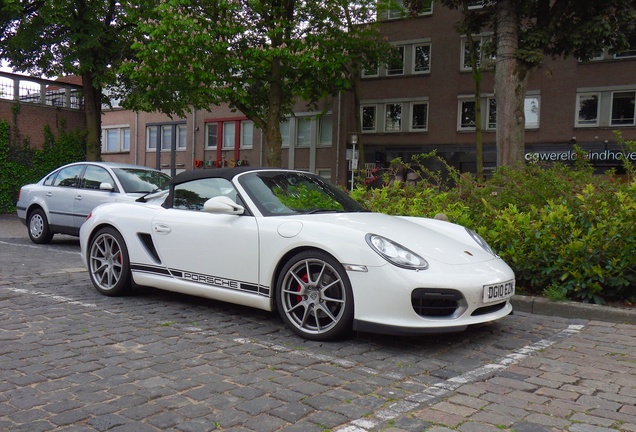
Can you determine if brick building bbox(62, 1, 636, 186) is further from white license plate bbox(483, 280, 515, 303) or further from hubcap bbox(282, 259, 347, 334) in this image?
white license plate bbox(483, 280, 515, 303)

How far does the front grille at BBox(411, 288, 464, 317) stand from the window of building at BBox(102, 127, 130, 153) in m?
45.6

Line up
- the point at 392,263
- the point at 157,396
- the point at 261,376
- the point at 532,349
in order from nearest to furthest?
the point at 157,396 < the point at 261,376 < the point at 392,263 < the point at 532,349

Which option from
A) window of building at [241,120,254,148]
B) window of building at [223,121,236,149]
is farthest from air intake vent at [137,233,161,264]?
window of building at [223,121,236,149]

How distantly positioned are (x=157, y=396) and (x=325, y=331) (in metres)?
1.55

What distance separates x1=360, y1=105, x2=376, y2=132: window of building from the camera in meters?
33.8

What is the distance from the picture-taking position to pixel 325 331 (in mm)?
4578

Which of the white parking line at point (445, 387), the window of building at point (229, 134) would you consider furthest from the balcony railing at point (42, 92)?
the white parking line at point (445, 387)

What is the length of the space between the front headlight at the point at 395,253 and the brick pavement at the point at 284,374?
659 millimetres

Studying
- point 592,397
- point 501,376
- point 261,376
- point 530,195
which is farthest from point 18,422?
point 530,195

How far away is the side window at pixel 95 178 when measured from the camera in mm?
11227

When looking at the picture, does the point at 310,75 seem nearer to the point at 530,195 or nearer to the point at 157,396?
the point at 530,195

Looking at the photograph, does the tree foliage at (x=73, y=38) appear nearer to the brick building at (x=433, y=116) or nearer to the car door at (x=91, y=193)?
the brick building at (x=433, y=116)

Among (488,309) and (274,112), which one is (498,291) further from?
(274,112)

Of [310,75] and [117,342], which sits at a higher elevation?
[310,75]
